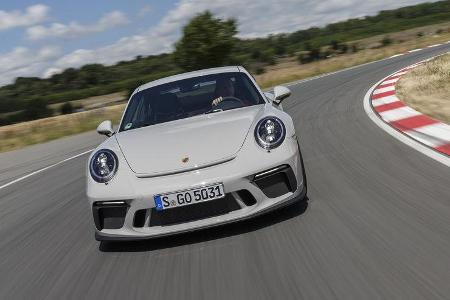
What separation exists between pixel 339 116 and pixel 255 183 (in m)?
6.16

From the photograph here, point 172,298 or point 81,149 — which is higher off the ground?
point 172,298

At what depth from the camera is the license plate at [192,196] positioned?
3.83 metres

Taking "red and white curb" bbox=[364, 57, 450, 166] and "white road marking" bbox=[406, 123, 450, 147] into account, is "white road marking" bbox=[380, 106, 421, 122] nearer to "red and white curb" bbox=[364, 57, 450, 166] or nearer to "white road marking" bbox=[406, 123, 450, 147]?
"red and white curb" bbox=[364, 57, 450, 166]

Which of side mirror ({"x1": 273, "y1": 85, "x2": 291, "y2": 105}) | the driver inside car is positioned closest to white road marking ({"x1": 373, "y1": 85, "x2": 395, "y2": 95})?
side mirror ({"x1": 273, "y1": 85, "x2": 291, "y2": 105})

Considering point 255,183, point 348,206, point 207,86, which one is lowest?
point 348,206

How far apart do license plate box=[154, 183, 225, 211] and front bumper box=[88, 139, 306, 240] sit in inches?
1.4

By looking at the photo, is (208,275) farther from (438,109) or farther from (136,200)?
(438,109)

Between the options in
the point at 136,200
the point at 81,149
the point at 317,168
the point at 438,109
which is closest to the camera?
the point at 136,200

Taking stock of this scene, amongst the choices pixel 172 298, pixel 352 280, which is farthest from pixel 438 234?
pixel 172 298

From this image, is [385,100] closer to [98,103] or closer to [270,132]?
[270,132]

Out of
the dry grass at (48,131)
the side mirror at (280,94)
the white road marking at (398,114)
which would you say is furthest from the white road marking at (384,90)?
the dry grass at (48,131)

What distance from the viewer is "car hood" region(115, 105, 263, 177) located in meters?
4.07

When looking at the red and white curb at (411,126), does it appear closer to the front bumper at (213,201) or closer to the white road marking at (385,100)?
the white road marking at (385,100)

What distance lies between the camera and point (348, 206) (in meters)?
4.44
